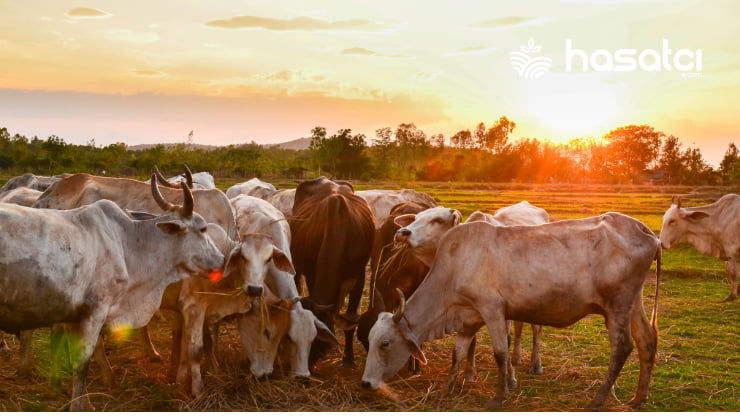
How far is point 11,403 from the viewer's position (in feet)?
19.2

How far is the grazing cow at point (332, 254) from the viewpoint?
23.1ft

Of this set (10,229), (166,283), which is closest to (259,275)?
(166,283)

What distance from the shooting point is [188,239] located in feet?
19.5

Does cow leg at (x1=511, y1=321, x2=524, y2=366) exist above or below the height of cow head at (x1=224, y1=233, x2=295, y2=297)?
A: below

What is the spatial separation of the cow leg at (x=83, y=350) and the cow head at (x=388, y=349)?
93.6 inches

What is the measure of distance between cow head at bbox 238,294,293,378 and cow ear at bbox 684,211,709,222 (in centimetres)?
962

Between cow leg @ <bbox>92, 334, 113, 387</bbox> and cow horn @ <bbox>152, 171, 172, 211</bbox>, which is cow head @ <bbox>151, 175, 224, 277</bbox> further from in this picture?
cow leg @ <bbox>92, 334, 113, 387</bbox>

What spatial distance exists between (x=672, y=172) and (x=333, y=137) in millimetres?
34056

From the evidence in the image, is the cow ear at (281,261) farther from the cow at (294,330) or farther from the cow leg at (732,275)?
the cow leg at (732,275)

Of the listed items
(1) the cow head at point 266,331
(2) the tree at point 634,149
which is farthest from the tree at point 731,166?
(1) the cow head at point 266,331

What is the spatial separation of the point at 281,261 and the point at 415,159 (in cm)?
7832

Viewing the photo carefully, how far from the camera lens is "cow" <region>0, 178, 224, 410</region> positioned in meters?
4.78

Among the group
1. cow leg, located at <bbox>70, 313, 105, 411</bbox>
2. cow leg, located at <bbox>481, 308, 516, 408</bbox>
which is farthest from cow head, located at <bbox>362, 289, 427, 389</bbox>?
cow leg, located at <bbox>70, 313, 105, 411</bbox>

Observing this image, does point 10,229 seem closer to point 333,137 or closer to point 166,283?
point 166,283
